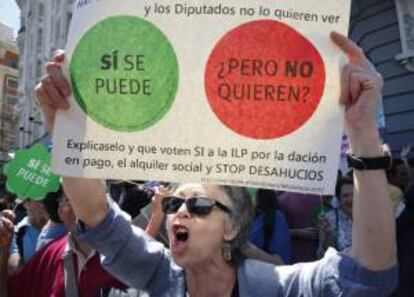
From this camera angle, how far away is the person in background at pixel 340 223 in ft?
14.2

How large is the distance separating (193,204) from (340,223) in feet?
7.31

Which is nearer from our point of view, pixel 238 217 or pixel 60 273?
pixel 238 217

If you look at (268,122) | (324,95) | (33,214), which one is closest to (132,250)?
(268,122)

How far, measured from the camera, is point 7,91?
72.0 m

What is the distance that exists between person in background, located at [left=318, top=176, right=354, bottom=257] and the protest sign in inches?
86.1

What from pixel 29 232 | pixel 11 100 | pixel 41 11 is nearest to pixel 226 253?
pixel 29 232

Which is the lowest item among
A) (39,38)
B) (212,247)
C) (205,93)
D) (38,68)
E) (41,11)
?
(212,247)

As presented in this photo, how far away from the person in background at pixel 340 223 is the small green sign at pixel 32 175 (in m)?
1.58

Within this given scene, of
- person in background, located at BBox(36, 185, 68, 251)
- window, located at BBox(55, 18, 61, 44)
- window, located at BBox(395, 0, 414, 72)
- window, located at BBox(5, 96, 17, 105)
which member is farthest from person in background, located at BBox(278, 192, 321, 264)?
window, located at BBox(5, 96, 17, 105)

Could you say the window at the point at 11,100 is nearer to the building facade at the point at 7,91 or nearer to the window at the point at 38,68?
the building facade at the point at 7,91

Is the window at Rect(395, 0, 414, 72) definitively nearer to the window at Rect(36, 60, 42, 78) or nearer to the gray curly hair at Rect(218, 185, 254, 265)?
the gray curly hair at Rect(218, 185, 254, 265)

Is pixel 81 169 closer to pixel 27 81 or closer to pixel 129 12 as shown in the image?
pixel 129 12

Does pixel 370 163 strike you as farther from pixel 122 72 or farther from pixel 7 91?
pixel 7 91

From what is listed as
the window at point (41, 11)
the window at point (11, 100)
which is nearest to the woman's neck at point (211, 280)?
the window at point (41, 11)
